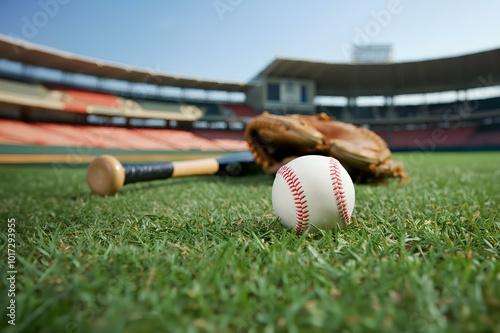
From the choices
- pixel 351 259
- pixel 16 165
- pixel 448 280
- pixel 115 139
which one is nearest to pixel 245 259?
pixel 351 259

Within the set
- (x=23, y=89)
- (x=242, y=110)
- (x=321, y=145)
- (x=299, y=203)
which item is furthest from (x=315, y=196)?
(x=242, y=110)

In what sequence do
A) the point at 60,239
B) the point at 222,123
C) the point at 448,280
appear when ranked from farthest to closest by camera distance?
1. the point at 222,123
2. the point at 60,239
3. the point at 448,280

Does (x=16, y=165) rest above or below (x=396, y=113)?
below

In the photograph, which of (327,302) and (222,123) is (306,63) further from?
(327,302)

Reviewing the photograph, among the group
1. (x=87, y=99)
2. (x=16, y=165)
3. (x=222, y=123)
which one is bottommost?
(x=16, y=165)

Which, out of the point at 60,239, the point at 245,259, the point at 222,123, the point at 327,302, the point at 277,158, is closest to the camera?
the point at 327,302

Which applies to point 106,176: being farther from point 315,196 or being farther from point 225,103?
point 225,103

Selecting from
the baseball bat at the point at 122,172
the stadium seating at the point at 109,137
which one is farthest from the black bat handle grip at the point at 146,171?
the stadium seating at the point at 109,137

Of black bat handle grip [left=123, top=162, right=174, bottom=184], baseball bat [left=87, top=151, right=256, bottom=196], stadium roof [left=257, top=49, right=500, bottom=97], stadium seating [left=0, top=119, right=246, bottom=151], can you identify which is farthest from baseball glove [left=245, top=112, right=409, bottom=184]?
stadium roof [left=257, top=49, right=500, bottom=97]
